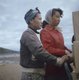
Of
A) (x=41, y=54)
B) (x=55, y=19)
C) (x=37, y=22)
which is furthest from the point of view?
(x=55, y=19)

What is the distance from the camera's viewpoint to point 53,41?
3527 mm

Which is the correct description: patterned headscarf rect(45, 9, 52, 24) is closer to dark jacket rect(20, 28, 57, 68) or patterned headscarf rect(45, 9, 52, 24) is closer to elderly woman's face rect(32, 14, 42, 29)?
elderly woman's face rect(32, 14, 42, 29)

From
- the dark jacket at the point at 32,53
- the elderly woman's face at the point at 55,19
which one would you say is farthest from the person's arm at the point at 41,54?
the elderly woman's face at the point at 55,19

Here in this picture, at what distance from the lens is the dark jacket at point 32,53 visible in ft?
10.6

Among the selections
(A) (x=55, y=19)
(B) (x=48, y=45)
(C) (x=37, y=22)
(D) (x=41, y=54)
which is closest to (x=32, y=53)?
(D) (x=41, y=54)

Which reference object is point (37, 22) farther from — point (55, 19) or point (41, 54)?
point (41, 54)

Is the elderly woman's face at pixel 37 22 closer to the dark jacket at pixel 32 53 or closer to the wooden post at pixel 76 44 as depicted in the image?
the dark jacket at pixel 32 53

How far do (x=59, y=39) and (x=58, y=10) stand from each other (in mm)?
368

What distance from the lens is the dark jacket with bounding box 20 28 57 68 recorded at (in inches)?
127

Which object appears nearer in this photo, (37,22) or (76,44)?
(76,44)

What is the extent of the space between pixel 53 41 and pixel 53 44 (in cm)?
4

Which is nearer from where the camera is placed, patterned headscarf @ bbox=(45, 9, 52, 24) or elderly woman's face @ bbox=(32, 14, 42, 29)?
elderly woman's face @ bbox=(32, 14, 42, 29)

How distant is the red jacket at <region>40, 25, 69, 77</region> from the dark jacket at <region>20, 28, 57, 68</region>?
0.18m

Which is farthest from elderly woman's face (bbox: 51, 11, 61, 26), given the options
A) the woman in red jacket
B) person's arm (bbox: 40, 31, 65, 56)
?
person's arm (bbox: 40, 31, 65, 56)
